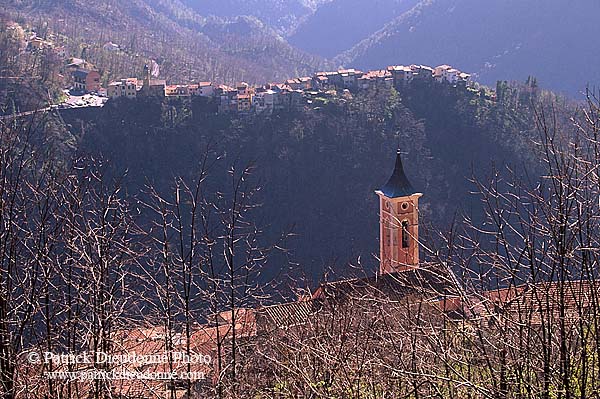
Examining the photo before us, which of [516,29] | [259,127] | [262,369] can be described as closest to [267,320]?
[262,369]

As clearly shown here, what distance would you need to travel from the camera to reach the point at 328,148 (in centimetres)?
3466

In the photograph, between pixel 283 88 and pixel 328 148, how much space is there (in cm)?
529

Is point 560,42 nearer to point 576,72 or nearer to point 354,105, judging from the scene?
point 576,72

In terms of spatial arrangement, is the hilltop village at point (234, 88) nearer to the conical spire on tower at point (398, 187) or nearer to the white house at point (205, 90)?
the white house at point (205, 90)

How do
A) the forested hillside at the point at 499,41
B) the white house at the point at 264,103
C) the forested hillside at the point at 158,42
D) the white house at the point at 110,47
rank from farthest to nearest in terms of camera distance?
1. the forested hillside at the point at 499,41
2. the white house at the point at 110,47
3. the forested hillside at the point at 158,42
4. the white house at the point at 264,103

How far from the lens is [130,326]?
194 inches

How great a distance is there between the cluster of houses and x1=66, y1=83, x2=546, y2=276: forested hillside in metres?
0.78

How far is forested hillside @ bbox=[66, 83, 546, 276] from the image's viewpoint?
31.9m

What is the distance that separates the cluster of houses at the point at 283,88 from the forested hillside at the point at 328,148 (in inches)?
30.7

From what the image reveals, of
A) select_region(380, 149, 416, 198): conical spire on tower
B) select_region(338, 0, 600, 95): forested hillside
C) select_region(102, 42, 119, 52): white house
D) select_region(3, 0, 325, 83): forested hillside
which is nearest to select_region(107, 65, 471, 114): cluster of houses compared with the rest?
select_region(3, 0, 325, 83): forested hillside

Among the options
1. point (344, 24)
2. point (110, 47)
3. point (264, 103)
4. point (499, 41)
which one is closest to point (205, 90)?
point (264, 103)

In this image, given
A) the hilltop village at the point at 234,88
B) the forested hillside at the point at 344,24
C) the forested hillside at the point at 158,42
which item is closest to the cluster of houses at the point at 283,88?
the hilltop village at the point at 234,88

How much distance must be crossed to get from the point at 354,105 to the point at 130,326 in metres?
32.6

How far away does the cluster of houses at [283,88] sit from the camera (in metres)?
36.8
